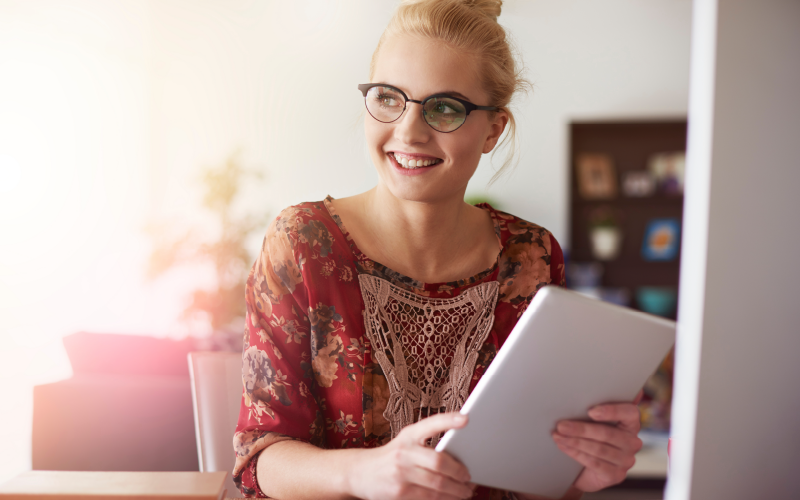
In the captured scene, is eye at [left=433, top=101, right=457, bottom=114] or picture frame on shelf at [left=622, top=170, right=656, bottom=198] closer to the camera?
eye at [left=433, top=101, right=457, bottom=114]

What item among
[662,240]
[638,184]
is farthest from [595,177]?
[662,240]

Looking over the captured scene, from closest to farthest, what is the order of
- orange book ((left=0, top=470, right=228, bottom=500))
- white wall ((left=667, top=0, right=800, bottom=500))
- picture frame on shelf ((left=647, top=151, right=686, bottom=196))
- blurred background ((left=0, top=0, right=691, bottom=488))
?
white wall ((left=667, top=0, right=800, bottom=500)) < orange book ((left=0, top=470, right=228, bottom=500)) < blurred background ((left=0, top=0, right=691, bottom=488)) < picture frame on shelf ((left=647, top=151, right=686, bottom=196))

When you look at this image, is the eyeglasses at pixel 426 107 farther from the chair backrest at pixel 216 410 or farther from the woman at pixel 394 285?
the chair backrest at pixel 216 410

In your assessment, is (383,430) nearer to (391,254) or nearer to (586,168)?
(391,254)

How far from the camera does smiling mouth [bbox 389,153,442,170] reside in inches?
36.0

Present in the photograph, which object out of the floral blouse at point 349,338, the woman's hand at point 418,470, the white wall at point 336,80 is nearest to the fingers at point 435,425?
the woman's hand at point 418,470

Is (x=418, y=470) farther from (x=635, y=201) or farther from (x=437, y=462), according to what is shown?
(x=635, y=201)

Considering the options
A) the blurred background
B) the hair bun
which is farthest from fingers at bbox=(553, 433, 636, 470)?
the blurred background

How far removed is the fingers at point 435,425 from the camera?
55 cm

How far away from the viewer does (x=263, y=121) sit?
369 cm

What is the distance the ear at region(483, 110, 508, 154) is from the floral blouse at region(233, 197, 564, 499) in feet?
0.93

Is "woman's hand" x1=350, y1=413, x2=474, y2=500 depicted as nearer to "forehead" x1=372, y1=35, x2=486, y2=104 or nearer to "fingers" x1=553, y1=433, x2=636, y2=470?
"fingers" x1=553, y1=433, x2=636, y2=470

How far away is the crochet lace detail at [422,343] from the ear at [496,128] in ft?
0.99

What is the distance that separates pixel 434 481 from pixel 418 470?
0.02 metres
